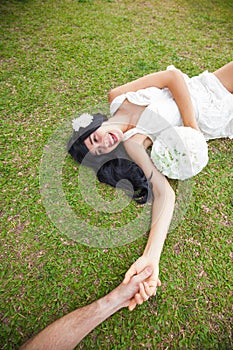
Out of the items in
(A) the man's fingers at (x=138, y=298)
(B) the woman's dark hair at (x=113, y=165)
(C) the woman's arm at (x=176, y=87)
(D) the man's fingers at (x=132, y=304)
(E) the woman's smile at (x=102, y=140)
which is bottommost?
(D) the man's fingers at (x=132, y=304)

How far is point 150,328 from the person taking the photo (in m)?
1.75

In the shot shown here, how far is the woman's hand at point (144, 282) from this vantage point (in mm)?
1637

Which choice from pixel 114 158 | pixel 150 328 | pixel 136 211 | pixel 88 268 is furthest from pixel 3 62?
pixel 150 328

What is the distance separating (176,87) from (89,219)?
1485mm

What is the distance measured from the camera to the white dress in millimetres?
2119

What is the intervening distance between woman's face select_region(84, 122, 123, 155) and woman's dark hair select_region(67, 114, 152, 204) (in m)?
0.04

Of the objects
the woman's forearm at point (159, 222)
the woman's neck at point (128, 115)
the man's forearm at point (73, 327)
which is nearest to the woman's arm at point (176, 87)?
the woman's neck at point (128, 115)

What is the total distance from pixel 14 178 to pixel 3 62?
1.82 metres

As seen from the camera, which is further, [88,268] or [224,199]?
[224,199]

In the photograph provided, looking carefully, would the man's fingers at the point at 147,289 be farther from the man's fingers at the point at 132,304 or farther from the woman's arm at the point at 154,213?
the man's fingers at the point at 132,304

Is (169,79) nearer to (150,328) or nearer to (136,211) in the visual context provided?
(136,211)

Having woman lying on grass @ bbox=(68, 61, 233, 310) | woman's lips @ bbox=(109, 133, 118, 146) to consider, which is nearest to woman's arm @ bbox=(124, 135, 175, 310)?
woman lying on grass @ bbox=(68, 61, 233, 310)

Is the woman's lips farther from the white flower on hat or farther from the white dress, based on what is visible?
the white flower on hat

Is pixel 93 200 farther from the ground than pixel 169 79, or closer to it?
closer to it
